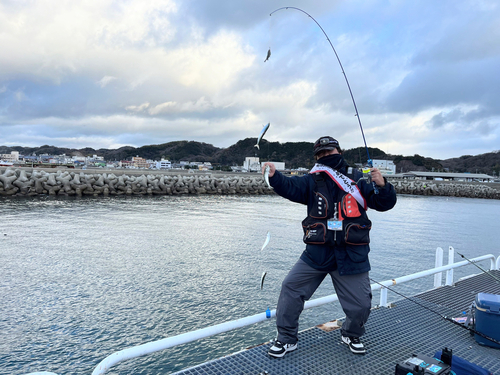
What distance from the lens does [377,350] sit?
9.89 ft

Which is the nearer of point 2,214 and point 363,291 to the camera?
point 363,291

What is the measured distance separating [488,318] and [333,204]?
6.76ft

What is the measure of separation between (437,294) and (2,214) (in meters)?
15.2

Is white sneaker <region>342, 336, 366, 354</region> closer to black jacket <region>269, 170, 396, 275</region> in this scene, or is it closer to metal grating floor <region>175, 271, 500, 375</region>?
metal grating floor <region>175, 271, 500, 375</region>

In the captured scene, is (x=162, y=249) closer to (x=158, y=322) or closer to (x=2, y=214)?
(x=158, y=322)

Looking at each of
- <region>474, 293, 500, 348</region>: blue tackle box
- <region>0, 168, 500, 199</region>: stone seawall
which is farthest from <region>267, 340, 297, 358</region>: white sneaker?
<region>0, 168, 500, 199</region>: stone seawall

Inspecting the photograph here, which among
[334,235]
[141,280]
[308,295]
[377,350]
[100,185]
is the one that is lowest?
[141,280]

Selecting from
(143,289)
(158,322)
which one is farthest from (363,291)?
(143,289)

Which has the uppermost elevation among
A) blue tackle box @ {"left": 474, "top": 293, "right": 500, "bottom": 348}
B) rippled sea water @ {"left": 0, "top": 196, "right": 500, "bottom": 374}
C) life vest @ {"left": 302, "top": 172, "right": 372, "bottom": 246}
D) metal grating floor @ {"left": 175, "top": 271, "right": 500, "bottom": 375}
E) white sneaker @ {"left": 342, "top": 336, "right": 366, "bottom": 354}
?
life vest @ {"left": 302, "top": 172, "right": 372, "bottom": 246}

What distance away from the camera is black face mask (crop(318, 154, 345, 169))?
284cm

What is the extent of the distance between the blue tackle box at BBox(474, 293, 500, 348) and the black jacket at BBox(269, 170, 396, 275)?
157cm

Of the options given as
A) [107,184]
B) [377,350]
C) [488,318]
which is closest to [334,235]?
[377,350]

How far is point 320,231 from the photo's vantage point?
105 inches

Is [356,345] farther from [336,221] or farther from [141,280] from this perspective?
[141,280]
